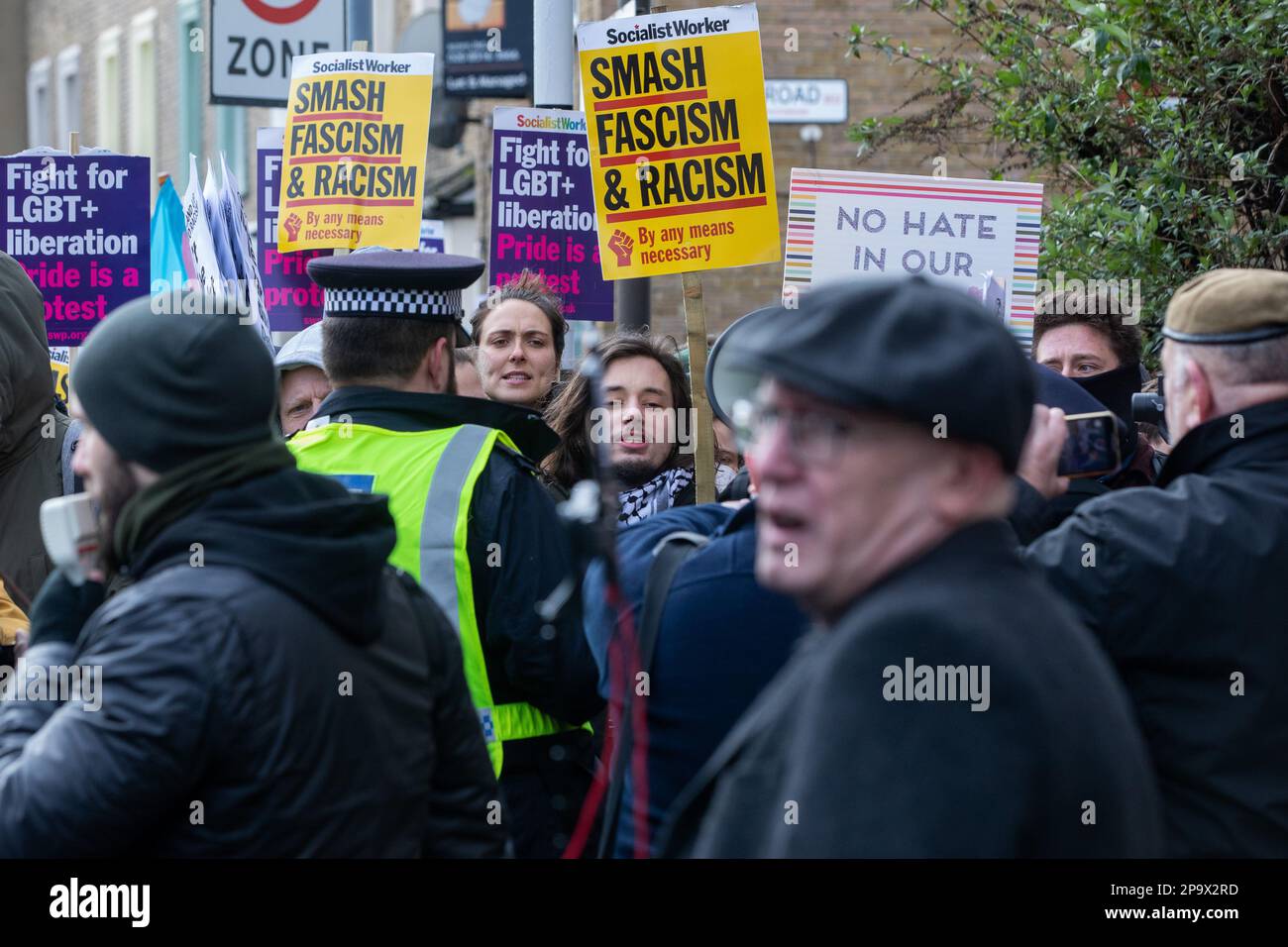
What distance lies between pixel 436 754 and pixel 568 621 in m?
1.01

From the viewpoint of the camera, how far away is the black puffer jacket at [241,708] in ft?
7.91

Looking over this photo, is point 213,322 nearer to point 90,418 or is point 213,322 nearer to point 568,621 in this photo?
point 90,418

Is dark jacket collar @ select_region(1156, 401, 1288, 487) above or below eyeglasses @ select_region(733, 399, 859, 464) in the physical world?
below

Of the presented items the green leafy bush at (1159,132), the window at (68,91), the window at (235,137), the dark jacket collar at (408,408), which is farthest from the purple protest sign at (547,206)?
the window at (68,91)

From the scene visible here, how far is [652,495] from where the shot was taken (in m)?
5.88

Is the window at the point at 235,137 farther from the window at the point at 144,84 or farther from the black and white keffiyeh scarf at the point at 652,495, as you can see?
the black and white keffiyeh scarf at the point at 652,495

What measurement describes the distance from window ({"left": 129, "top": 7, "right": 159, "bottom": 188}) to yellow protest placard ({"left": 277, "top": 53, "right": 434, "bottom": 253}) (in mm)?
23714

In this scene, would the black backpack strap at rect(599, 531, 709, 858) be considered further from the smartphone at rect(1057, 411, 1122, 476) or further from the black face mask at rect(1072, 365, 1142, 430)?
the black face mask at rect(1072, 365, 1142, 430)

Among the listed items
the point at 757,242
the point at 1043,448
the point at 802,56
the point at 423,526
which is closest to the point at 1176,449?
the point at 1043,448

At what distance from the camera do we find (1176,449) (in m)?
3.39

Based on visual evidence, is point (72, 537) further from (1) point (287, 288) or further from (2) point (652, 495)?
(1) point (287, 288)

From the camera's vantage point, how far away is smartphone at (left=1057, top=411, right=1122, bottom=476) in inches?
146

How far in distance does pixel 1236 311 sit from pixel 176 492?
1.99 metres

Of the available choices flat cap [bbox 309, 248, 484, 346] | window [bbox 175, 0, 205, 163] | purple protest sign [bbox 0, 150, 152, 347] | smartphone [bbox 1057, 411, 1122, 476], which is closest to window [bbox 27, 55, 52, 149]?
window [bbox 175, 0, 205, 163]
